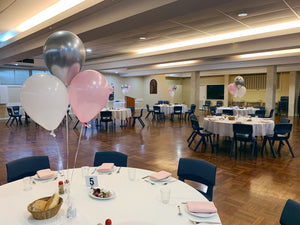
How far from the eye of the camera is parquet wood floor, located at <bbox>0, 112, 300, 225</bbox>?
2994 millimetres

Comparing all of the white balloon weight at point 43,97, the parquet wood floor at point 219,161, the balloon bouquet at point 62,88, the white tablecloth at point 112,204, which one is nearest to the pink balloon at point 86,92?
the balloon bouquet at point 62,88

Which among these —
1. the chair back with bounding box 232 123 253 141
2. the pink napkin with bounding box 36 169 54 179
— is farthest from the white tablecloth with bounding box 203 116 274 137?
the pink napkin with bounding box 36 169 54 179

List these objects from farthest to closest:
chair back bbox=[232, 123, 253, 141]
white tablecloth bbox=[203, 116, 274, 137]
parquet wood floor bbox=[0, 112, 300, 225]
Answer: white tablecloth bbox=[203, 116, 274, 137], chair back bbox=[232, 123, 253, 141], parquet wood floor bbox=[0, 112, 300, 225]

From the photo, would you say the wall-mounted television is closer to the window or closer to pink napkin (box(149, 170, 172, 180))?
the window

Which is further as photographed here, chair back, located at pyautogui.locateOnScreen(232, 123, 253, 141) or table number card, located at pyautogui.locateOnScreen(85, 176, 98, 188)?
chair back, located at pyautogui.locateOnScreen(232, 123, 253, 141)

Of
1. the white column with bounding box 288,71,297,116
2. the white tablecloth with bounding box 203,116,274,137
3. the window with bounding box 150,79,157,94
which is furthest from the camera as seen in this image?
the window with bounding box 150,79,157,94

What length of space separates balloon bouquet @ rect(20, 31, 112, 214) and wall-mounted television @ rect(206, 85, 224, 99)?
56.5 feet

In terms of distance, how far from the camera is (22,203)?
1.70m

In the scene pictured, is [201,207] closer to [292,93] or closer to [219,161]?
[219,161]

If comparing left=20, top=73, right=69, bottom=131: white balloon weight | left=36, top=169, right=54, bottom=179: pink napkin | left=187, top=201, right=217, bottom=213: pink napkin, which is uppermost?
left=20, top=73, right=69, bottom=131: white balloon weight

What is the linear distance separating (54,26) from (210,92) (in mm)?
15641

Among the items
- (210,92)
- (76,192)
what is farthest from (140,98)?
(76,192)

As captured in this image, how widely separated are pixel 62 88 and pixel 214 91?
17.8 metres

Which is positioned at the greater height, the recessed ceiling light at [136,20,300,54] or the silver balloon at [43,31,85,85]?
the recessed ceiling light at [136,20,300,54]
